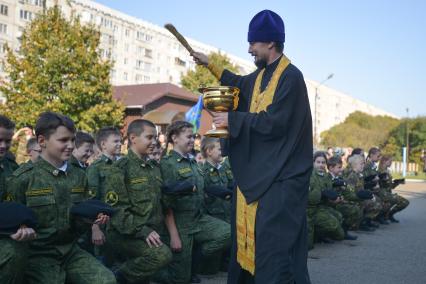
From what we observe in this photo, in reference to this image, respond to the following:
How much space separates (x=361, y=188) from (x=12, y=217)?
27.2 ft

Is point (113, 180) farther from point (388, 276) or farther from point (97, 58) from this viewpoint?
point (97, 58)

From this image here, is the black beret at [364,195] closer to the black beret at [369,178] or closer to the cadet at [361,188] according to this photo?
the cadet at [361,188]

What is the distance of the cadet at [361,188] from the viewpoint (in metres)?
10.3

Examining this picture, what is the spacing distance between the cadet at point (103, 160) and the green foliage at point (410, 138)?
58.2 metres

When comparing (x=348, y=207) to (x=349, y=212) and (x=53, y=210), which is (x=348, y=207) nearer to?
(x=349, y=212)

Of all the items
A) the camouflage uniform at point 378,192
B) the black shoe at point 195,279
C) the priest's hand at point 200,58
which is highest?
the priest's hand at point 200,58

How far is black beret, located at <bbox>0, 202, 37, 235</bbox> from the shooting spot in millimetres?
3287

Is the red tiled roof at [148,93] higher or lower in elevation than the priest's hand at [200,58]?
higher

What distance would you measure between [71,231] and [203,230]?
7.53 ft

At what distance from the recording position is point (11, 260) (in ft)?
11.1

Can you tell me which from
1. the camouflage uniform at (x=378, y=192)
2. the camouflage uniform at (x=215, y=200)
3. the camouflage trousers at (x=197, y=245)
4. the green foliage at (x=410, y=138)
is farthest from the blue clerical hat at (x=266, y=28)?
the green foliage at (x=410, y=138)

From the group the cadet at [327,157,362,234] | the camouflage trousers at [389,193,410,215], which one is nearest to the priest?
the cadet at [327,157,362,234]

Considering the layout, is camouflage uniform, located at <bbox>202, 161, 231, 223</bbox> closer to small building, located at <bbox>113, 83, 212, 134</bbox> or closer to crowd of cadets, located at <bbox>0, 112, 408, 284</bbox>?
crowd of cadets, located at <bbox>0, 112, 408, 284</bbox>

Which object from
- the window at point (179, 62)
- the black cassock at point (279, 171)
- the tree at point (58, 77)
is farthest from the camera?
the window at point (179, 62)
